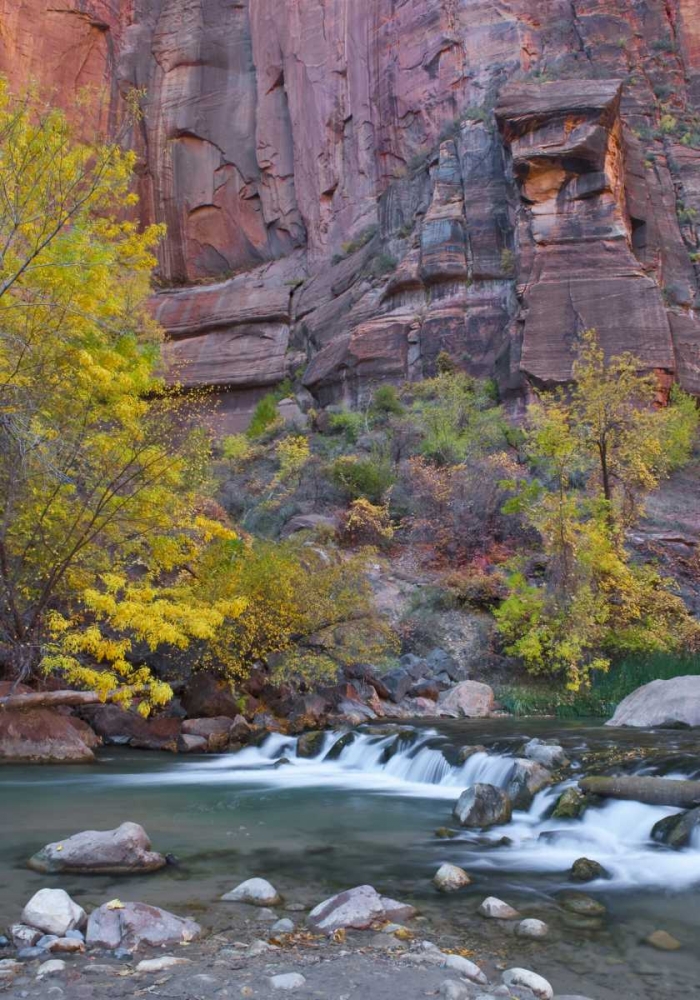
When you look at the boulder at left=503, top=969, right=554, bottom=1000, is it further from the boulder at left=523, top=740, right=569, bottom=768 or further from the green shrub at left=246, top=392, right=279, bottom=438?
the green shrub at left=246, top=392, right=279, bottom=438

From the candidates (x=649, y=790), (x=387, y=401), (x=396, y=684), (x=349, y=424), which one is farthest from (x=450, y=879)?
(x=387, y=401)

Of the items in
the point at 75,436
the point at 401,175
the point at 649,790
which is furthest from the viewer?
the point at 401,175

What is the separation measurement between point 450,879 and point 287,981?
2.32 m

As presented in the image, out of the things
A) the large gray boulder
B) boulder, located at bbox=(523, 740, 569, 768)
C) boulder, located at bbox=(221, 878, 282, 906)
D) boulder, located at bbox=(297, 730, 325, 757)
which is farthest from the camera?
the large gray boulder

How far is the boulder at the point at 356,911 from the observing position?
4.98m

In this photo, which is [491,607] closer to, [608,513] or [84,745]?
[608,513]

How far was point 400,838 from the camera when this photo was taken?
7.66 m

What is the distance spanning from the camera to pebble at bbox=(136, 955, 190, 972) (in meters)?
4.21

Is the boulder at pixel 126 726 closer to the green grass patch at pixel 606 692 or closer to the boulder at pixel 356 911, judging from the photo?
the green grass patch at pixel 606 692

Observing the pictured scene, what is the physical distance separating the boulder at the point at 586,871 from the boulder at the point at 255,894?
2.48 meters

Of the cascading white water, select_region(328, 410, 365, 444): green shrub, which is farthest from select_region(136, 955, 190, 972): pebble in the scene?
select_region(328, 410, 365, 444): green shrub

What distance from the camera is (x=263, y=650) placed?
1425cm

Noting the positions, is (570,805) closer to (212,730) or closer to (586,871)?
(586,871)

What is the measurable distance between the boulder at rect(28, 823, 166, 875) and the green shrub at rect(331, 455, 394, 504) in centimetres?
2158
